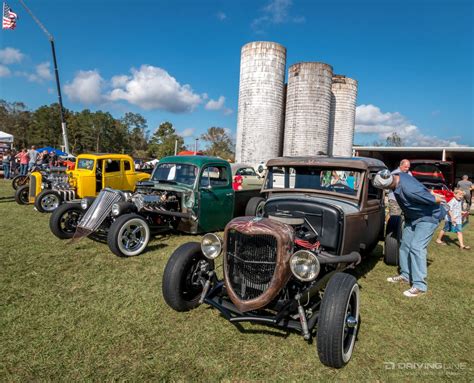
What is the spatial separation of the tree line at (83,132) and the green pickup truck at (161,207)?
156ft

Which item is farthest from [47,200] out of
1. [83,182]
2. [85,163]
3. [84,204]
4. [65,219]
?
[84,204]

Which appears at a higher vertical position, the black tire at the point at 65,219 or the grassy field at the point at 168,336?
the black tire at the point at 65,219

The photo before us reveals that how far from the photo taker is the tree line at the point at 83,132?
60188 mm

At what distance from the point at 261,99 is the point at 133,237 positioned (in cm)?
2035

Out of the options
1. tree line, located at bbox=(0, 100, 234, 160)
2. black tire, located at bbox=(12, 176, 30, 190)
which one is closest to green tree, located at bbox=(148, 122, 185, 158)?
tree line, located at bbox=(0, 100, 234, 160)

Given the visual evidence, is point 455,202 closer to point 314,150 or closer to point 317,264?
point 317,264

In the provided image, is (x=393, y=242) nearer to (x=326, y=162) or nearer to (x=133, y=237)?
(x=326, y=162)

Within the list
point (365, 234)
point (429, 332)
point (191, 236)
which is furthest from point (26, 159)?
point (429, 332)

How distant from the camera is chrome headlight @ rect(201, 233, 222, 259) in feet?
10.6

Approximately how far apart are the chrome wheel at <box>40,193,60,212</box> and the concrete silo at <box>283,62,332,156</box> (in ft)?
60.8

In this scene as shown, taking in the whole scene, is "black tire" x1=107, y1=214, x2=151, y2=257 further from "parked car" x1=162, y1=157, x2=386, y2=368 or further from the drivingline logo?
the drivingline logo

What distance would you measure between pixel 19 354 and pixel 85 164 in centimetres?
787

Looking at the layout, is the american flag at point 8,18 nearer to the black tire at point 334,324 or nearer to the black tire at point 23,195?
the black tire at point 23,195

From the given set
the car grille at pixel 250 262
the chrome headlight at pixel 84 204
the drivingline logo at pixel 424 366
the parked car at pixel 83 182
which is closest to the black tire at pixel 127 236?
the chrome headlight at pixel 84 204
